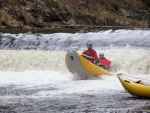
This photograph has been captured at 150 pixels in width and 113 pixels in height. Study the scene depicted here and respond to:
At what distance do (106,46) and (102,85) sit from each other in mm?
7845

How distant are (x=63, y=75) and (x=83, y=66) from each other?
1.73 meters

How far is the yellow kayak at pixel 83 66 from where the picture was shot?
47.2ft

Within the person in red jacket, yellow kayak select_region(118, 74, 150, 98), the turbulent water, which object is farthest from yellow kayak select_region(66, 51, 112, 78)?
yellow kayak select_region(118, 74, 150, 98)

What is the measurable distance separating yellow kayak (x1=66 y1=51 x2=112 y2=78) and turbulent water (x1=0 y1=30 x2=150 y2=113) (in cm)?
24

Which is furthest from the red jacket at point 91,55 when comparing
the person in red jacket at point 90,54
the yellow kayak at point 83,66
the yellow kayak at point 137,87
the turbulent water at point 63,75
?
the yellow kayak at point 137,87

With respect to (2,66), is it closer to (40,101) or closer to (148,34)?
(148,34)

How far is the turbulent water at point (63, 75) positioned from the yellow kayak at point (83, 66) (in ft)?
0.79

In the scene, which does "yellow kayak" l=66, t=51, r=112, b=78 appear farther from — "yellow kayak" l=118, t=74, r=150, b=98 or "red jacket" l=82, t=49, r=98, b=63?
"yellow kayak" l=118, t=74, r=150, b=98

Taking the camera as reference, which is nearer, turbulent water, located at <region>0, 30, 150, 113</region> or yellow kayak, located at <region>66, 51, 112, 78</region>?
turbulent water, located at <region>0, 30, 150, 113</region>

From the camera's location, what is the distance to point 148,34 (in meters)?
21.8

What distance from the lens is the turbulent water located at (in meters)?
10.2

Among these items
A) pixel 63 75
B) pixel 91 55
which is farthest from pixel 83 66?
pixel 63 75

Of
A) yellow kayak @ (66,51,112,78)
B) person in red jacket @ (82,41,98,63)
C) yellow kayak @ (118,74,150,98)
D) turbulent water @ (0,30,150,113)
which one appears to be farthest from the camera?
→ person in red jacket @ (82,41,98,63)

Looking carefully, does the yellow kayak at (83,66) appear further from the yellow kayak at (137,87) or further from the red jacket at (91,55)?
the yellow kayak at (137,87)
